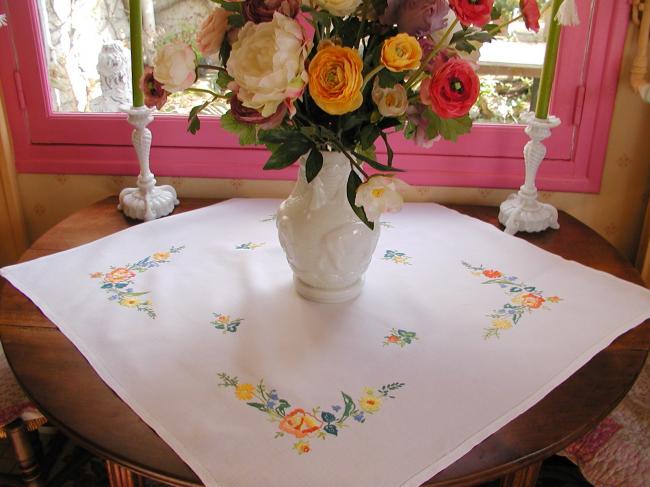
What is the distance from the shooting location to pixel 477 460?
0.76 metres

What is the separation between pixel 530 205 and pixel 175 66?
86 cm

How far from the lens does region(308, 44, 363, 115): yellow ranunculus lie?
2.54ft

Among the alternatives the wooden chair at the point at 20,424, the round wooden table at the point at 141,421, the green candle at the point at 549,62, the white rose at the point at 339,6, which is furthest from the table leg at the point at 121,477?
the green candle at the point at 549,62

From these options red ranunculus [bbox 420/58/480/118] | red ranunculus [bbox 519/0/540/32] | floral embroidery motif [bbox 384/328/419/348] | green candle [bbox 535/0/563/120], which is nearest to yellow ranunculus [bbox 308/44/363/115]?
red ranunculus [bbox 420/58/480/118]

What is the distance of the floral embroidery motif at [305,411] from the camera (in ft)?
2.60

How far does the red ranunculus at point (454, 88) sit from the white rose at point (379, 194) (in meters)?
0.11

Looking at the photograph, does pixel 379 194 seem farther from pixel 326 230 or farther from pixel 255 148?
pixel 255 148

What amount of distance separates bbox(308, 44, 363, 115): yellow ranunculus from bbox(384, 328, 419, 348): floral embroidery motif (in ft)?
1.24

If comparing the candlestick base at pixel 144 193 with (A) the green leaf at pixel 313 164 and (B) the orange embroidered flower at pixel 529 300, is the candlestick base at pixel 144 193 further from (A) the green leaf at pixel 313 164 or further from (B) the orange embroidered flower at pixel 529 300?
(B) the orange embroidered flower at pixel 529 300

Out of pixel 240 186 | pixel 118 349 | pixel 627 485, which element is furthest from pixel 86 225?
pixel 627 485

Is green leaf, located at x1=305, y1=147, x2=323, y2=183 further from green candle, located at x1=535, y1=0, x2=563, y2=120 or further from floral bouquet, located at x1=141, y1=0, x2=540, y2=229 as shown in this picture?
green candle, located at x1=535, y1=0, x2=563, y2=120

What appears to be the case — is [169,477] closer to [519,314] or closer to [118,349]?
[118,349]

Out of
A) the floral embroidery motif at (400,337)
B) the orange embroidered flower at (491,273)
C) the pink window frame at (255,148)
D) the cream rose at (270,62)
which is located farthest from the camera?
the pink window frame at (255,148)

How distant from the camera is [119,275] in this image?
3.91 feet
